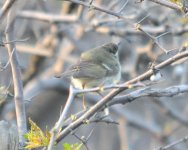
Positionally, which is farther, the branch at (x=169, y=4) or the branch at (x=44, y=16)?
the branch at (x=44, y=16)

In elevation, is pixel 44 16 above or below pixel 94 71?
above

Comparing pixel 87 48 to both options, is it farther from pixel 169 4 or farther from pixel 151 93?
pixel 169 4

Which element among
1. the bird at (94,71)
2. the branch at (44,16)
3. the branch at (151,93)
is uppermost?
the branch at (44,16)

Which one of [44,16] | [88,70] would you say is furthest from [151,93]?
[44,16]

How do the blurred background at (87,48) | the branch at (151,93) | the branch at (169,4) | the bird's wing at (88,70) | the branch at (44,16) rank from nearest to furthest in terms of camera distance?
the branch at (169,4)
the branch at (151,93)
the bird's wing at (88,70)
the blurred background at (87,48)
the branch at (44,16)

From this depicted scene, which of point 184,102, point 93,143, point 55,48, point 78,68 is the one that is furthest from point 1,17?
point 184,102

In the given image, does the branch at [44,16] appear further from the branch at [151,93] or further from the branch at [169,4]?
the branch at [169,4]

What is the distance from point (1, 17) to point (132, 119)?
497 centimetres

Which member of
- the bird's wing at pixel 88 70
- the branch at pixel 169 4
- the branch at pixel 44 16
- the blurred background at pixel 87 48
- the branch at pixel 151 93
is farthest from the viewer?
the branch at pixel 44 16

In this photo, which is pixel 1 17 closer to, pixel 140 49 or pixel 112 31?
pixel 112 31

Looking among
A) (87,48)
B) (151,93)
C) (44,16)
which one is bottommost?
(151,93)

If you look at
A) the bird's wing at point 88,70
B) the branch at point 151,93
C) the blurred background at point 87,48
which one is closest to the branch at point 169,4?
the branch at point 151,93

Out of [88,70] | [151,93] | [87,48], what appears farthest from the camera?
Result: [87,48]

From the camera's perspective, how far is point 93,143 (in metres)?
9.61
